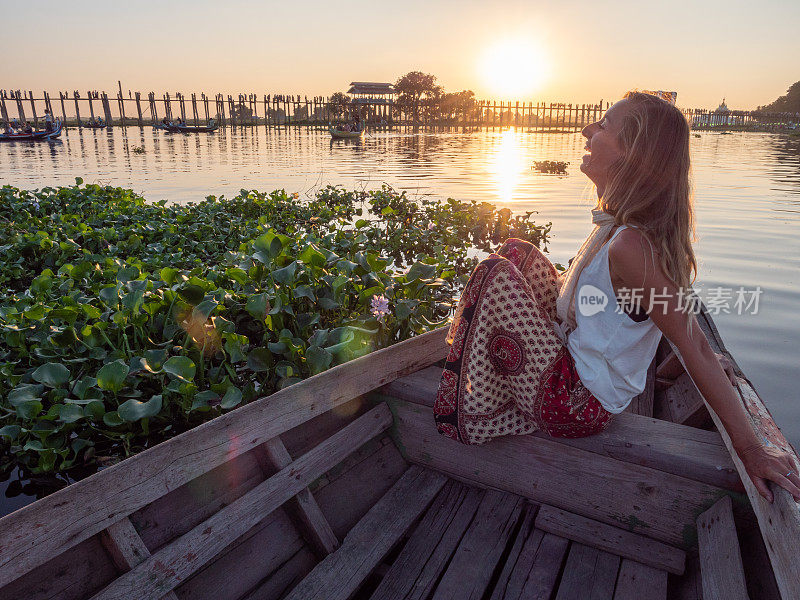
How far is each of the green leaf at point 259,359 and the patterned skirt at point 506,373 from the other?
3.30 ft

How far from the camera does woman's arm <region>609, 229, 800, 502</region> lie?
159 centimetres

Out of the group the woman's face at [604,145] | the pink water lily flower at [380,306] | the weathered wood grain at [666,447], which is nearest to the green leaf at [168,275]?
the pink water lily flower at [380,306]

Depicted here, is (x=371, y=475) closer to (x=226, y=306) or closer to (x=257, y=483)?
(x=257, y=483)

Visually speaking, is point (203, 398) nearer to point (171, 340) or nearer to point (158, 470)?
point (171, 340)

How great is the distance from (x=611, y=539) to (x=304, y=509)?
1.19 meters

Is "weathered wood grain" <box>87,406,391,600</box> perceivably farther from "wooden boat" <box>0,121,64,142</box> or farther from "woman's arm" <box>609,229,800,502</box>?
"wooden boat" <box>0,121,64,142</box>

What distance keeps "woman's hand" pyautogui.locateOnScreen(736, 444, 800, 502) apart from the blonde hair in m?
0.55

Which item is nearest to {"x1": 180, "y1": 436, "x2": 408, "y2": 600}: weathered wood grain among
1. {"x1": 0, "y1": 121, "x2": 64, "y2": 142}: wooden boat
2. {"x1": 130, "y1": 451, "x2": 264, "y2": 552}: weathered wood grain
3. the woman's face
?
{"x1": 130, "y1": 451, "x2": 264, "y2": 552}: weathered wood grain

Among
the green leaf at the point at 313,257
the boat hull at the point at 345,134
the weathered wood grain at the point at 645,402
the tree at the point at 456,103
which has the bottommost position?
the weathered wood grain at the point at 645,402

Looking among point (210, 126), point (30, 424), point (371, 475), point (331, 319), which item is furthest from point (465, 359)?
point (210, 126)

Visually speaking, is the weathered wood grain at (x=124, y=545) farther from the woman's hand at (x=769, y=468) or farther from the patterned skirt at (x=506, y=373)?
the woman's hand at (x=769, y=468)

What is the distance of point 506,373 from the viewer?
6.97 ft

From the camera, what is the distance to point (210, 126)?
58.8 metres

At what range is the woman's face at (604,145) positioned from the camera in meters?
1.89
